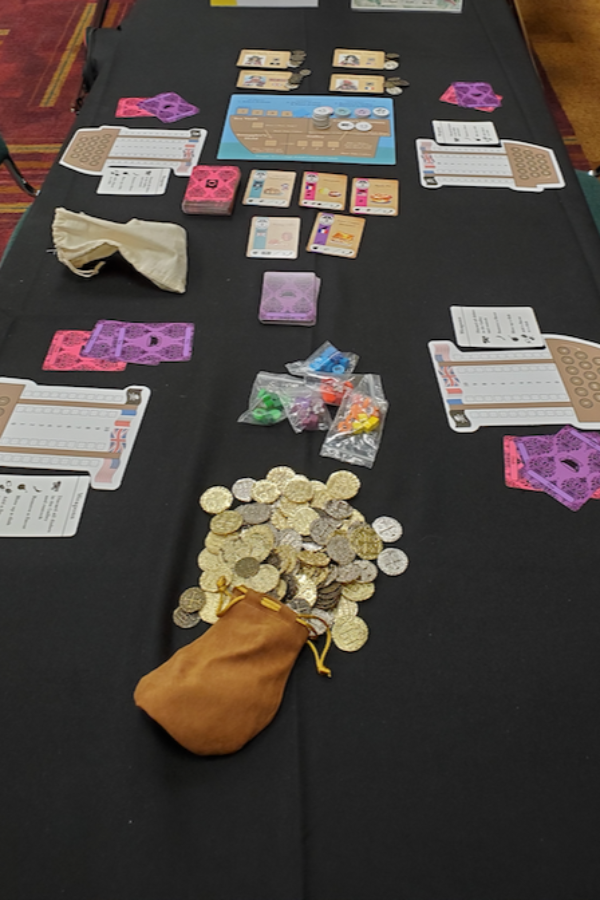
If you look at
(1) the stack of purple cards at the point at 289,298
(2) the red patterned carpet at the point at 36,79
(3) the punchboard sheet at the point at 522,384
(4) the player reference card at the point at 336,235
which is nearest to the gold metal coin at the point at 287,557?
(3) the punchboard sheet at the point at 522,384

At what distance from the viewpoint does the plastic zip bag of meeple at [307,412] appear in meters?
1.32

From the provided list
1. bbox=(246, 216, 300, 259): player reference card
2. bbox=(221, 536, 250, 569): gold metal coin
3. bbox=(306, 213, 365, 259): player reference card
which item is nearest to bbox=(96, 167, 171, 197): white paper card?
bbox=(246, 216, 300, 259): player reference card

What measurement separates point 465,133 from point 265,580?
168 cm

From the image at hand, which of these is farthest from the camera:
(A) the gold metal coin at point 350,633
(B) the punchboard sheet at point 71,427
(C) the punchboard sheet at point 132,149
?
(C) the punchboard sheet at point 132,149

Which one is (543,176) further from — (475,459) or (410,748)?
(410,748)

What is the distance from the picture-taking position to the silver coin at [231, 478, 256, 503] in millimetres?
1207

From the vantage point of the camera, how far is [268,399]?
1329 millimetres

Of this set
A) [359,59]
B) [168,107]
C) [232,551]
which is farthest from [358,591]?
[359,59]

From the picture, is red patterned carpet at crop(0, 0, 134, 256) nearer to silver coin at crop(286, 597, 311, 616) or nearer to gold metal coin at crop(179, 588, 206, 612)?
gold metal coin at crop(179, 588, 206, 612)

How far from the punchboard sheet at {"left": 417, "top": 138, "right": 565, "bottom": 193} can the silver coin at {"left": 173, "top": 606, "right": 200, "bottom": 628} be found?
57.4 inches

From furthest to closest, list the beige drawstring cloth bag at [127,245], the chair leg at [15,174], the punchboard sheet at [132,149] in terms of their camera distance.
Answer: the chair leg at [15,174], the punchboard sheet at [132,149], the beige drawstring cloth bag at [127,245]

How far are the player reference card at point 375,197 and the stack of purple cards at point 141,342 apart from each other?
2.18ft

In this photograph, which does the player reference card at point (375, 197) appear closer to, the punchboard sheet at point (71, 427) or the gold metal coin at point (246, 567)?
the punchboard sheet at point (71, 427)

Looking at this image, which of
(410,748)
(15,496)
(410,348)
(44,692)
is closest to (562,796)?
(410,748)
